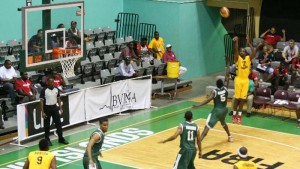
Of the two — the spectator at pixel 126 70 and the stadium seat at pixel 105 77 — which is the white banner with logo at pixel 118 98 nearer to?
the spectator at pixel 126 70

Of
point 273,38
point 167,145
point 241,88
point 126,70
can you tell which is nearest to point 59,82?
point 126,70

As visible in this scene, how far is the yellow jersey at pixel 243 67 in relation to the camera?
2120 cm

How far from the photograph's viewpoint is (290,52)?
25578 millimetres

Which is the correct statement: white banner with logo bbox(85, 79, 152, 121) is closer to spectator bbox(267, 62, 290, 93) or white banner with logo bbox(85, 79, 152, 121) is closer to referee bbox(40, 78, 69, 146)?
referee bbox(40, 78, 69, 146)

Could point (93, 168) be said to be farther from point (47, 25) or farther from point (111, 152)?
point (47, 25)

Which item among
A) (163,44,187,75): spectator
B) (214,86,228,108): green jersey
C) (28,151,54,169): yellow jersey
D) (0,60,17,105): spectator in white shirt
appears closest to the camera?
(28,151,54,169): yellow jersey

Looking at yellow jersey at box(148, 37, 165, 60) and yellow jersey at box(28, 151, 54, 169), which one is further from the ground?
yellow jersey at box(148, 37, 165, 60)

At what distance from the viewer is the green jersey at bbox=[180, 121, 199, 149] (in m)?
14.6

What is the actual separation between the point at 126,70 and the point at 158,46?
3.62m

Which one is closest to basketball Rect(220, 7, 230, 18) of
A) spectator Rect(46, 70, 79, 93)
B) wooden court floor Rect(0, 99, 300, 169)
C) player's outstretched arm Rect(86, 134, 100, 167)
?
wooden court floor Rect(0, 99, 300, 169)

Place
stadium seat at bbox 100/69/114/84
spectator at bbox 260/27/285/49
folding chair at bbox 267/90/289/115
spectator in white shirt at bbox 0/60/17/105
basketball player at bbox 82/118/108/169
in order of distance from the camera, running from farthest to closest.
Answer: spectator at bbox 260/27/285/49 → stadium seat at bbox 100/69/114/84 → folding chair at bbox 267/90/289/115 → spectator in white shirt at bbox 0/60/17/105 → basketball player at bbox 82/118/108/169

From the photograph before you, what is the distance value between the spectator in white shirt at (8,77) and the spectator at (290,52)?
33.8 feet

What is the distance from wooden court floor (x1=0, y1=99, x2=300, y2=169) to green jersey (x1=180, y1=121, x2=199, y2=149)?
2.67 m

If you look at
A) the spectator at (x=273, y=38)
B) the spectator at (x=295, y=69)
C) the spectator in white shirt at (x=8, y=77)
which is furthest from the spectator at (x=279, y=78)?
the spectator in white shirt at (x=8, y=77)
